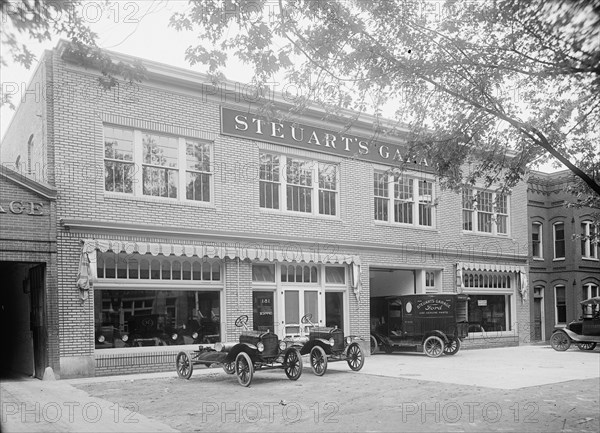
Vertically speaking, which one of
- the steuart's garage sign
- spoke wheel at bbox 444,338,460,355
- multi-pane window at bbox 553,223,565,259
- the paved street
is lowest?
spoke wheel at bbox 444,338,460,355

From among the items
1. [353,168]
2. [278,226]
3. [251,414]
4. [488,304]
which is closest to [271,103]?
[251,414]

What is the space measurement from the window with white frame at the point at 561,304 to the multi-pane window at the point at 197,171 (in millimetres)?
21975

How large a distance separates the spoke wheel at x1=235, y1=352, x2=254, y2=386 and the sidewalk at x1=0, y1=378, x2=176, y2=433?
2752 millimetres

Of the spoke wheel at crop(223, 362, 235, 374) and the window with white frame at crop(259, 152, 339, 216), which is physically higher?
the window with white frame at crop(259, 152, 339, 216)

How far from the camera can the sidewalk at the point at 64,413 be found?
907 centimetres

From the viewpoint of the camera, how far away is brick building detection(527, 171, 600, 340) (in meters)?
32.1

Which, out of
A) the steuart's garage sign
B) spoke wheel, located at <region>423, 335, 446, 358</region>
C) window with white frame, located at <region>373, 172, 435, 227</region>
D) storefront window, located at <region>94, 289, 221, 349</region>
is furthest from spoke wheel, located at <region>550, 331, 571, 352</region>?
storefront window, located at <region>94, 289, 221, 349</region>

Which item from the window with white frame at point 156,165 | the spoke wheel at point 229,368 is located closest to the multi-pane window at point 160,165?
the window with white frame at point 156,165

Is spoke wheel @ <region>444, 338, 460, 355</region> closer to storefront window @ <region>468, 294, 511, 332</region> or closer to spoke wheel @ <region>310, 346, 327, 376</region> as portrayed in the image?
storefront window @ <region>468, 294, 511, 332</region>

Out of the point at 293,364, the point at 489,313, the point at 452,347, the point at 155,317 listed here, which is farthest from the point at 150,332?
the point at 489,313

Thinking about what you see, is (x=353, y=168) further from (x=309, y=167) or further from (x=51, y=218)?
(x=51, y=218)

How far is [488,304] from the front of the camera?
86.3ft

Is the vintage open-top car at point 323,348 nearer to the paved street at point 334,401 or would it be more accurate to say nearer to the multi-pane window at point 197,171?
the paved street at point 334,401

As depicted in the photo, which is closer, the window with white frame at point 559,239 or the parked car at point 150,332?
the parked car at point 150,332
